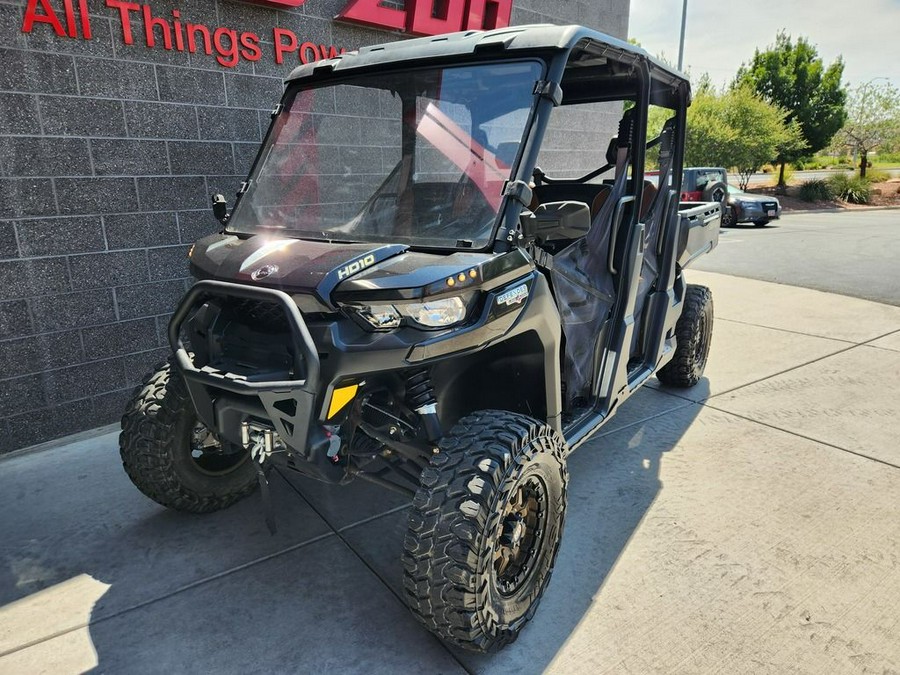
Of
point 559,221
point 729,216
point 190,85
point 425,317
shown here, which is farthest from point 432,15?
point 729,216

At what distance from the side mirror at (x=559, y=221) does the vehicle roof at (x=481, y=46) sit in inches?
24.8

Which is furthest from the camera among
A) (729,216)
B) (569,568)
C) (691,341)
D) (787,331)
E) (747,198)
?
(729,216)

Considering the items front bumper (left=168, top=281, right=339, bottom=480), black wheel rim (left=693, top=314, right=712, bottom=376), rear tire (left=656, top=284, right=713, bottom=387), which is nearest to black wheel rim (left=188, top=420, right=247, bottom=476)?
front bumper (left=168, top=281, right=339, bottom=480)

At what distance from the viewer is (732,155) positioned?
2550 cm

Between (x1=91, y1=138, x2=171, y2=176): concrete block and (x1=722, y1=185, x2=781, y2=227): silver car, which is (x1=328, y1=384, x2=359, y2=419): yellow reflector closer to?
(x1=91, y1=138, x2=171, y2=176): concrete block

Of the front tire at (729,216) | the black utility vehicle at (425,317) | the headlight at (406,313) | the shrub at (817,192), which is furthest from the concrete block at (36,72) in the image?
the shrub at (817,192)

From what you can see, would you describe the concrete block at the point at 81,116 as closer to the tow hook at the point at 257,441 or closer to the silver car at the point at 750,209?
the tow hook at the point at 257,441

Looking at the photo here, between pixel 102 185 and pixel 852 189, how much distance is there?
29907 mm

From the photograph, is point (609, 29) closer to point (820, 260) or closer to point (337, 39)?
point (337, 39)

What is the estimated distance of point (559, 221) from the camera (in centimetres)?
245

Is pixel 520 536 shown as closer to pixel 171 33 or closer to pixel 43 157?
pixel 43 157

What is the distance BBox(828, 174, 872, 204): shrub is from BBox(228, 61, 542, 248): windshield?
2937 cm

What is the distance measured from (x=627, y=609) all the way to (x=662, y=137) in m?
2.87

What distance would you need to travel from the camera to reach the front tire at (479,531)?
2.15 meters
